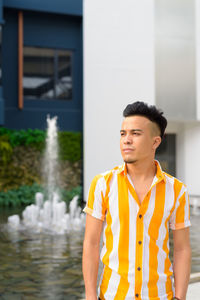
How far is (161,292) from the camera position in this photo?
2016 mm

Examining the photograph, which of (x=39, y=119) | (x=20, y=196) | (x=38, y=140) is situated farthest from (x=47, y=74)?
(x=20, y=196)

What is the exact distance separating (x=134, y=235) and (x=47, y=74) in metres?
16.2

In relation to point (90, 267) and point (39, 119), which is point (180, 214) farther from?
point (39, 119)

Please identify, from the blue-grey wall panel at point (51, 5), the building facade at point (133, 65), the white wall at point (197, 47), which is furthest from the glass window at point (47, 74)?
the white wall at point (197, 47)

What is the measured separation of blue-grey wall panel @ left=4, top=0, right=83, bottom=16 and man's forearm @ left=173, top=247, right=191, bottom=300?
15.8m

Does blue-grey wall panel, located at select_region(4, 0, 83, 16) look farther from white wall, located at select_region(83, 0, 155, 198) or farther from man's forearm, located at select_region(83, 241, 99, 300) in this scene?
man's forearm, located at select_region(83, 241, 99, 300)

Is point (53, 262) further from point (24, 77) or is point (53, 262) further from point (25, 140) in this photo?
point (24, 77)

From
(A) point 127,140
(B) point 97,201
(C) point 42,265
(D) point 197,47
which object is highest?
(D) point 197,47

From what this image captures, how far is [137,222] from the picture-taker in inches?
78.3

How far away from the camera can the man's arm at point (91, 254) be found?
199 centimetres

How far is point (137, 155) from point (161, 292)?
2.22 feet

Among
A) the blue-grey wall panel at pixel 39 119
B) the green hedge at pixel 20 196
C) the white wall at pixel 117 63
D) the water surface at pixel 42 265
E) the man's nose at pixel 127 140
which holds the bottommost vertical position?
the green hedge at pixel 20 196

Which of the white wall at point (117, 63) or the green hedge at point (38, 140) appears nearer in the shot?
the white wall at point (117, 63)

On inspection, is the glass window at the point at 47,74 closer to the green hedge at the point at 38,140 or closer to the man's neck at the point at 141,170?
the green hedge at the point at 38,140
